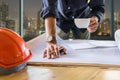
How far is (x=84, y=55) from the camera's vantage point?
0.93m

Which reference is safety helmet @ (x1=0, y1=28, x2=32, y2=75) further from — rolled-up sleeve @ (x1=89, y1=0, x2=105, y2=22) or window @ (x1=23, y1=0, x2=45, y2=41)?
window @ (x1=23, y1=0, x2=45, y2=41)

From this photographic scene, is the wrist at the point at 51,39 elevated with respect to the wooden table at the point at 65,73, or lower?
elevated

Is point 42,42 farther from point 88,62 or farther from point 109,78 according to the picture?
point 109,78

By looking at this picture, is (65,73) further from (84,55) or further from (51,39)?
(51,39)

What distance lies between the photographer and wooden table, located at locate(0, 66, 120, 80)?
2.03ft

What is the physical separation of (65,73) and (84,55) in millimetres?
277

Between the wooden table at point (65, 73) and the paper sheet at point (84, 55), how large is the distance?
0.27 feet

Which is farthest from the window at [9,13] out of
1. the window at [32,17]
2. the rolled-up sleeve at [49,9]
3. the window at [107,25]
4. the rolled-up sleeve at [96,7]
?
the rolled-up sleeve at [49,9]

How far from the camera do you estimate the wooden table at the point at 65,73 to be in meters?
0.62

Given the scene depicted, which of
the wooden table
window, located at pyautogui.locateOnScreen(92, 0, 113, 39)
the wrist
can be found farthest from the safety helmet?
window, located at pyautogui.locateOnScreen(92, 0, 113, 39)

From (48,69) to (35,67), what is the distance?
0.06 metres

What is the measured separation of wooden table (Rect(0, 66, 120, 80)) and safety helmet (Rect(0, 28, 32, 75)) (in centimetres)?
2

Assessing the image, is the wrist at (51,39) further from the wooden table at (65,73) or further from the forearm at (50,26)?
the wooden table at (65,73)

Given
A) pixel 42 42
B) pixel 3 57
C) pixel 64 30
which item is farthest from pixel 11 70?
pixel 64 30
